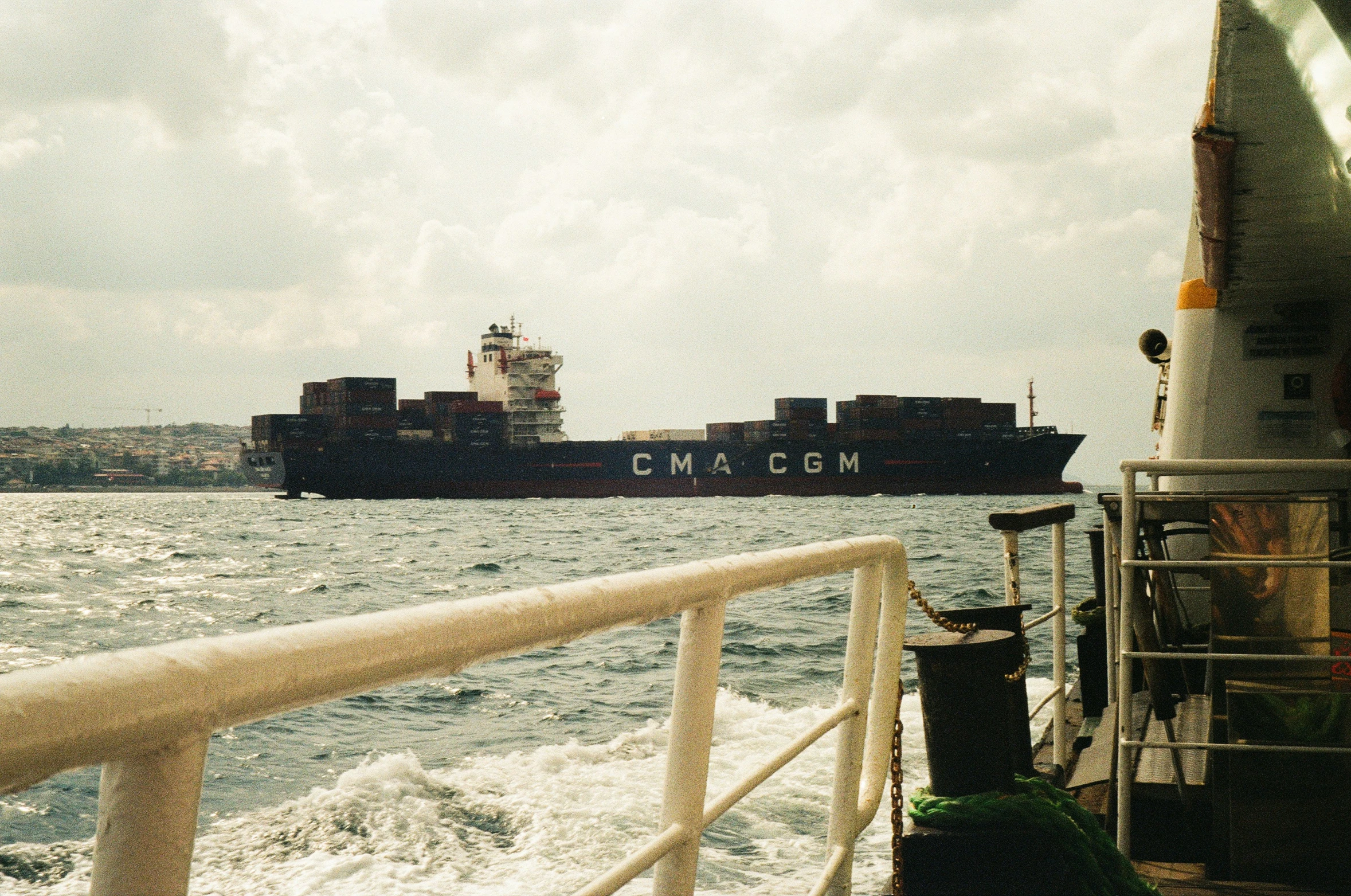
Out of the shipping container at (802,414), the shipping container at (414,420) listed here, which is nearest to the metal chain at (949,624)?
the shipping container at (414,420)

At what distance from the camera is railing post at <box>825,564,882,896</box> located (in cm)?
169

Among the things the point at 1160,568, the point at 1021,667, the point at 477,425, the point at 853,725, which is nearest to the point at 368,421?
the point at 477,425

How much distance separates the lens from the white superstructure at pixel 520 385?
175 ft

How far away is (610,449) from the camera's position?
51.0 meters

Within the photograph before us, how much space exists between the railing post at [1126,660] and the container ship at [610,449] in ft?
156

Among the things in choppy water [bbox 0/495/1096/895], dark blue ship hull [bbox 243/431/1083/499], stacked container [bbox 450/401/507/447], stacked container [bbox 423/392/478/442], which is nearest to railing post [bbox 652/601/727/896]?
choppy water [bbox 0/495/1096/895]

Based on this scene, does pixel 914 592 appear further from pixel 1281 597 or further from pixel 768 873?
pixel 768 873

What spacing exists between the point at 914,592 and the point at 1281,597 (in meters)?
1.31

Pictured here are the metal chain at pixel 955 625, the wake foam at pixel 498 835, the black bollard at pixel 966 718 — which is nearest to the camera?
the metal chain at pixel 955 625

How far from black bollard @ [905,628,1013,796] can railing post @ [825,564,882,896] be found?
0.57 meters

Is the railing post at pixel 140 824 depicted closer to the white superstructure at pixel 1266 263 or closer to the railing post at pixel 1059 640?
the white superstructure at pixel 1266 263

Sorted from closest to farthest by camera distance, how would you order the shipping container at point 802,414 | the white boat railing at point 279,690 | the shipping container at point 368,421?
1. the white boat railing at point 279,690
2. the shipping container at point 368,421
3. the shipping container at point 802,414

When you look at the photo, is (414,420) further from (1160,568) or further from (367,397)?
(1160,568)

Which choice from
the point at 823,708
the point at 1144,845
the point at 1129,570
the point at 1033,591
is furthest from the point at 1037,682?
the point at 1033,591
